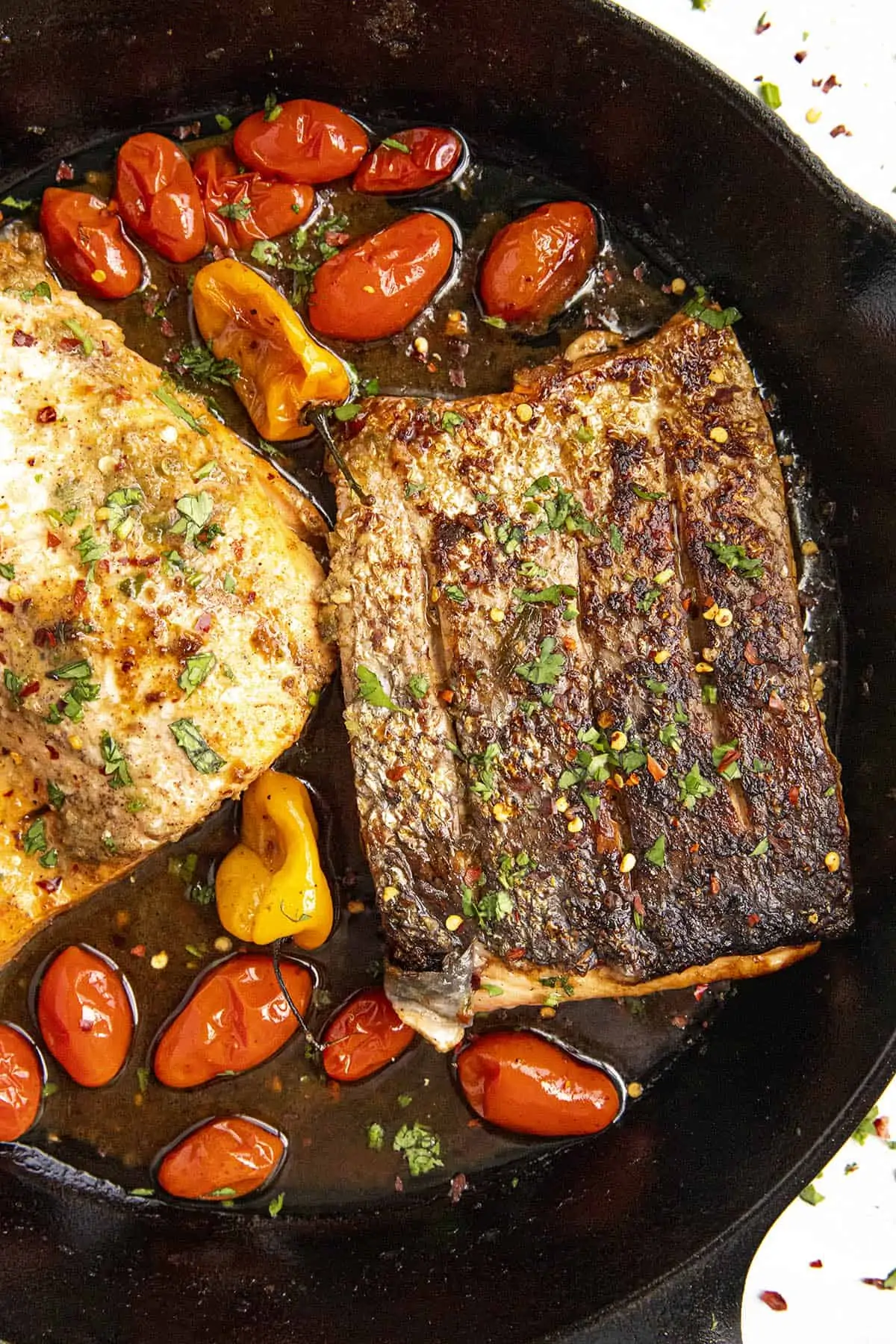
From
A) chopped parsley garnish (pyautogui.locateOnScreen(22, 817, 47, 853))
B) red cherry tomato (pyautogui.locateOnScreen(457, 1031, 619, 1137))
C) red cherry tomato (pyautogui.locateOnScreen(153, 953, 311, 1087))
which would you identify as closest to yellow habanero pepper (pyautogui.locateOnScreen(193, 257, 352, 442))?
chopped parsley garnish (pyautogui.locateOnScreen(22, 817, 47, 853))

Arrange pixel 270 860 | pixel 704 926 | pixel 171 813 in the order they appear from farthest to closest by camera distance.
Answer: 1. pixel 270 860
2. pixel 704 926
3. pixel 171 813

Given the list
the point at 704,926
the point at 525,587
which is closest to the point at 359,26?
the point at 525,587

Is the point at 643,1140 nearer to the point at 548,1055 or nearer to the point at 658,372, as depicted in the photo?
the point at 548,1055

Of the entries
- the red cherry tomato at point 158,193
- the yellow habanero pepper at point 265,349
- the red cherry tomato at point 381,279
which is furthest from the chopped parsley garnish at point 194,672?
the red cherry tomato at point 158,193

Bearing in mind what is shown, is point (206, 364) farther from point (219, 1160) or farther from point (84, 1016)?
point (219, 1160)

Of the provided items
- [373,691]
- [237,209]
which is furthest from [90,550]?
[237,209]
